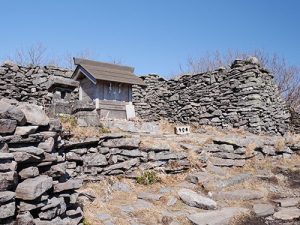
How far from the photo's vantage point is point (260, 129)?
11711 millimetres

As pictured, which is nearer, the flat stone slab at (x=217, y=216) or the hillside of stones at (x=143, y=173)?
the hillside of stones at (x=143, y=173)

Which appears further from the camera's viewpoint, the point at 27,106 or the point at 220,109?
the point at 220,109

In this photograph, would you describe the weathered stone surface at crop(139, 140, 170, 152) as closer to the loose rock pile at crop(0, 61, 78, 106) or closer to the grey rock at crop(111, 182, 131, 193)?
the grey rock at crop(111, 182, 131, 193)

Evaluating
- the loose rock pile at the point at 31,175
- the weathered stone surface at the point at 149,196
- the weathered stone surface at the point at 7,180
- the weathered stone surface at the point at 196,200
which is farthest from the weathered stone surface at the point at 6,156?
the weathered stone surface at the point at 196,200

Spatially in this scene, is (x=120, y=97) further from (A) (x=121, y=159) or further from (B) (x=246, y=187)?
(B) (x=246, y=187)

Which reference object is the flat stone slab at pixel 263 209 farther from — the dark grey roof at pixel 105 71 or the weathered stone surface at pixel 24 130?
the dark grey roof at pixel 105 71

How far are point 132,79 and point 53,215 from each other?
9.47m

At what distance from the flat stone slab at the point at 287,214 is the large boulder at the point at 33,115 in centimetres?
428

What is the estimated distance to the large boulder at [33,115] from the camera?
169 inches

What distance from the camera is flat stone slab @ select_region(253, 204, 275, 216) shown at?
551cm

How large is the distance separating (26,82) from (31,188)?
11136mm

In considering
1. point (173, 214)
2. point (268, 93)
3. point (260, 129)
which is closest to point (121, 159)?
point (173, 214)

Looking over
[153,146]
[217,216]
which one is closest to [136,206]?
[217,216]

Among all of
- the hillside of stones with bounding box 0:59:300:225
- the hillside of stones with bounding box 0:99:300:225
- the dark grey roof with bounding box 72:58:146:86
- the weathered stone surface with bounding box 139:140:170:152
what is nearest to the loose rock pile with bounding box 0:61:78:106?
the dark grey roof with bounding box 72:58:146:86
